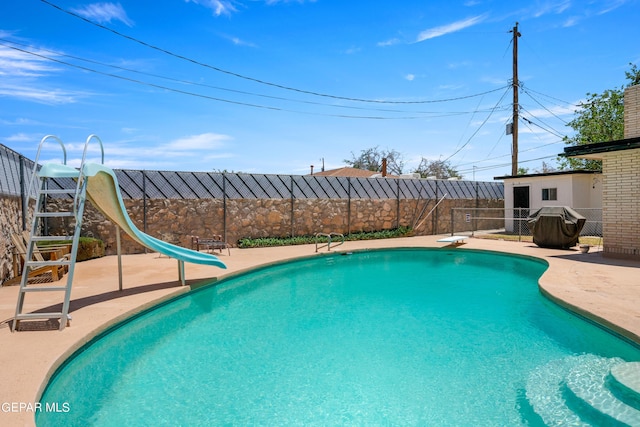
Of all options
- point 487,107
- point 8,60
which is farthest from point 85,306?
point 487,107

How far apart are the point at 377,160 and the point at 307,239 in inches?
1297

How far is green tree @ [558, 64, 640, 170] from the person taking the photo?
24031 millimetres

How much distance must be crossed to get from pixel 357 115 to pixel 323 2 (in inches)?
362

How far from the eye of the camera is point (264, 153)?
29875 mm

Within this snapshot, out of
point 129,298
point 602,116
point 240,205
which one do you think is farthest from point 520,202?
point 129,298

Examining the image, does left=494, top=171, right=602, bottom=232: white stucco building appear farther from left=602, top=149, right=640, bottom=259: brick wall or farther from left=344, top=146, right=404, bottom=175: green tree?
left=344, top=146, right=404, bottom=175: green tree

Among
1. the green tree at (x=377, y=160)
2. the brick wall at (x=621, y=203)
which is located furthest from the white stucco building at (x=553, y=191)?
the green tree at (x=377, y=160)

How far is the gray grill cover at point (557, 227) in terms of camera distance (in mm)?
11977

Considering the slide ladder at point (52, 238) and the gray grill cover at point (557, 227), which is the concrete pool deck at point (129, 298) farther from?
the gray grill cover at point (557, 227)

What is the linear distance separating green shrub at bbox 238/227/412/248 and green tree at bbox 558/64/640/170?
53.6 ft

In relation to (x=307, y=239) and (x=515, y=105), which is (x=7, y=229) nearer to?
(x=307, y=239)

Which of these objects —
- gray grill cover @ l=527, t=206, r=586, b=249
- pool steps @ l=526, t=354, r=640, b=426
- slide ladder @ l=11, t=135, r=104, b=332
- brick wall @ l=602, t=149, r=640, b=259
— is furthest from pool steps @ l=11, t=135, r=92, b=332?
gray grill cover @ l=527, t=206, r=586, b=249

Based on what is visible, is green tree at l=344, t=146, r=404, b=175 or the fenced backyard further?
green tree at l=344, t=146, r=404, b=175

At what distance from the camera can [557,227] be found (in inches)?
481
